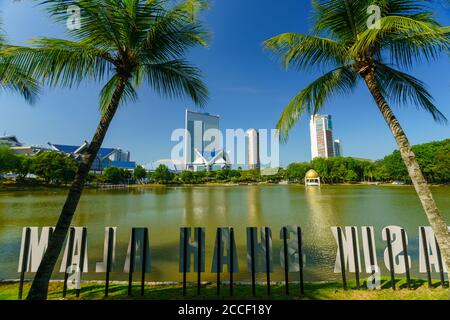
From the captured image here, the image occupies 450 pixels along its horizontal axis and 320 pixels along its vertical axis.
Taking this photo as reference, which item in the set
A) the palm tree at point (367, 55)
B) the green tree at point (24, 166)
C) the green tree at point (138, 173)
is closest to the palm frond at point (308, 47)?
the palm tree at point (367, 55)

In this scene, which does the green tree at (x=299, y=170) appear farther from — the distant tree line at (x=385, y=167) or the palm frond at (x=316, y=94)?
the palm frond at (x=316, y=94)

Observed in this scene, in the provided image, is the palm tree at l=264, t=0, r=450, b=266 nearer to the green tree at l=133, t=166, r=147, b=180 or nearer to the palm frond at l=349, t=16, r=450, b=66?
the palm frond at l=349, t=16, r=450, b=66

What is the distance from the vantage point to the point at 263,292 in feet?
11.8

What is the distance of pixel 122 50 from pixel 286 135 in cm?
321

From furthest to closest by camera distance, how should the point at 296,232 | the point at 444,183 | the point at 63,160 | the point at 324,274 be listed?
the point at 444,183 → the point at 63,160 → the point at 324,274 → the point at 296,232

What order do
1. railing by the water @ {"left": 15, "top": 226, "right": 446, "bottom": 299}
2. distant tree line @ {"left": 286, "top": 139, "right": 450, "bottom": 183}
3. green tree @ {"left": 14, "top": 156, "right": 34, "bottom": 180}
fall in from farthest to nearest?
distant tree line @ {"left": 286, "top": 139, "right": 450, "bottom": 183}, green tree @ {"left": 14, "top": 156, "right": 34, "bottom": 180}, railing by the water @ {"left": 15, "top": 226, "right": 446, "bottom": 299}

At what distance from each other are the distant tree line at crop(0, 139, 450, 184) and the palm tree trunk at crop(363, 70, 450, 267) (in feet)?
175

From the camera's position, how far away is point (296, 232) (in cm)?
372

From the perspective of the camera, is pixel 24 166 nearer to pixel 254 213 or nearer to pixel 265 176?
pixel 254 213

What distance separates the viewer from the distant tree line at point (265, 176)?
44.8 metres

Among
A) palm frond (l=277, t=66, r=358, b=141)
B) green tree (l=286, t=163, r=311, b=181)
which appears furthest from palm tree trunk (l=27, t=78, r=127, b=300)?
green tree (l=286, t=163, r=311, b=181)

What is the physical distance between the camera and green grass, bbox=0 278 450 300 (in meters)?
3.38
